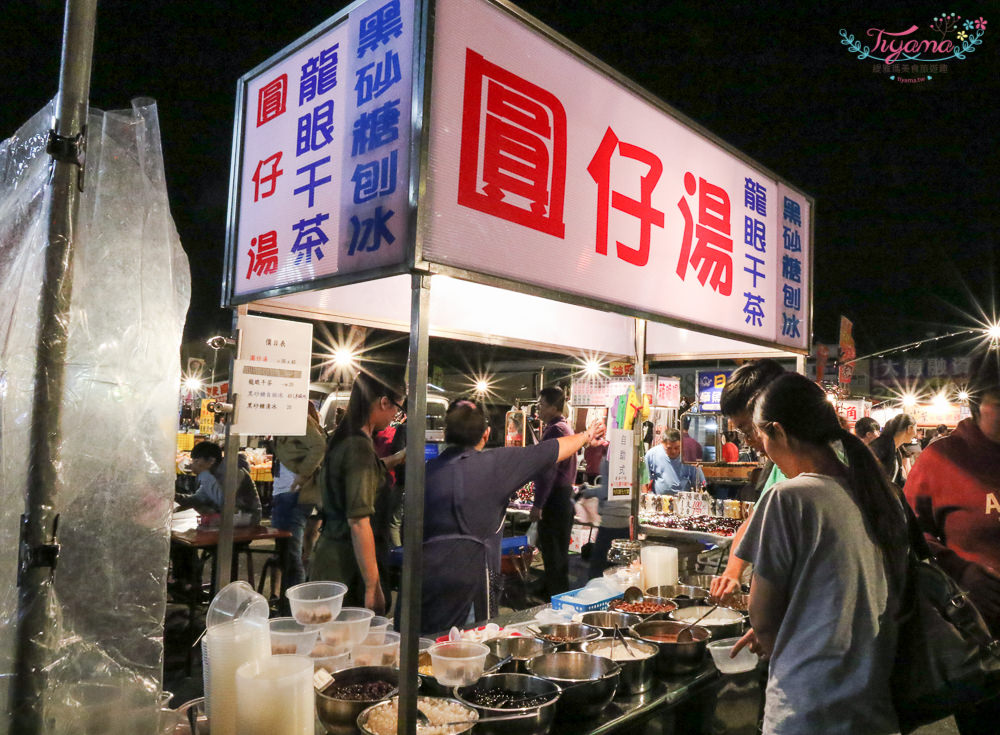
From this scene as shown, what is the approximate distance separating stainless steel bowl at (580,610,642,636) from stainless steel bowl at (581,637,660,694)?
12.2 inches

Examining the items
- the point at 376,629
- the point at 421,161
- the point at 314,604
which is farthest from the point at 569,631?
the point at 421,161

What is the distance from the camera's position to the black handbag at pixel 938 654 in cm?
209

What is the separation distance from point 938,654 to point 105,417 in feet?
9.24

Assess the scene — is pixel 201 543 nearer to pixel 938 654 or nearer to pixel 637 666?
pixel 637 666

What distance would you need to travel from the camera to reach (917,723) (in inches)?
86.0

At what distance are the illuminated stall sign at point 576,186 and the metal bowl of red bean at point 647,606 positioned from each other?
1.65 metres

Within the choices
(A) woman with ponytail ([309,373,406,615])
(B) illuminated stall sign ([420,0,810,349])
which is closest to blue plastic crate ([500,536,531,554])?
(A) woman with ponytail ([309,373,406,615])

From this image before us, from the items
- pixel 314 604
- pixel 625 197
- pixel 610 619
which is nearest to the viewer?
pixel 314 604

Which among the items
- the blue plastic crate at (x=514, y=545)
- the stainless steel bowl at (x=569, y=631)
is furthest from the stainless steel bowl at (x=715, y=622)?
the blue plastic crate at (x=514, y=545)

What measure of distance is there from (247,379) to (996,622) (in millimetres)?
3955

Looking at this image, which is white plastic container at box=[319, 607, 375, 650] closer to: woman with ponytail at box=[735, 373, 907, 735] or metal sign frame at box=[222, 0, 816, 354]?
metal sign frame at box=[222, 0, 816, 354]

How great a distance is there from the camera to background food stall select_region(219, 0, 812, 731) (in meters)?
2.17

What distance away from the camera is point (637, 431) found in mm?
5402

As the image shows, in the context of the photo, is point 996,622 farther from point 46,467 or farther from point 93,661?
point 46,467
